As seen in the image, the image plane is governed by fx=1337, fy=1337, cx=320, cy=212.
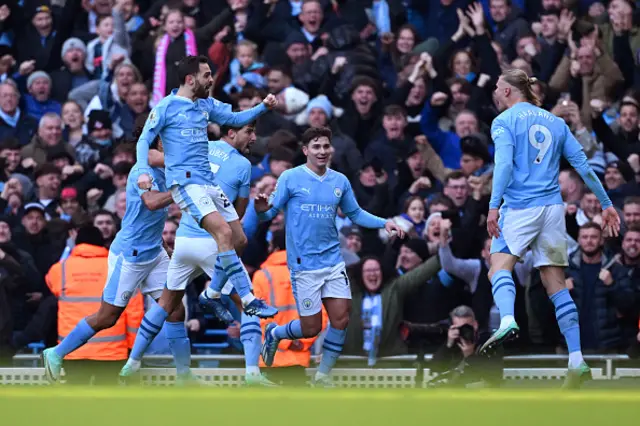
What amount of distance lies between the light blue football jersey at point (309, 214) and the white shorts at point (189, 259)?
1.93 feet

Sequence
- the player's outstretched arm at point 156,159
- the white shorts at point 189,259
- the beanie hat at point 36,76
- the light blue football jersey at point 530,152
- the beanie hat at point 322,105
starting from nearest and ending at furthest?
the light blue football jersey at point 530,152
the player's outstretched arm at point 156,159
the white shorts at point 189,259
the beanie hat at point 322,105
the beanie hat at point 36,76

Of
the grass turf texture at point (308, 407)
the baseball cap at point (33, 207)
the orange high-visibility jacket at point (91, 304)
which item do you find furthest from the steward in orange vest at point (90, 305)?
the grass turf texture at point (308, 407)

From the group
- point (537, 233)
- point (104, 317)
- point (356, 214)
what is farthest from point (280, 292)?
point (537, 233)

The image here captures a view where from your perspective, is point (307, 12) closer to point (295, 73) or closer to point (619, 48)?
point (295, 73)

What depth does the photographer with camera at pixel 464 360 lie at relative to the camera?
34.6 ft

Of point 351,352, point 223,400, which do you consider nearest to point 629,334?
point 351,352

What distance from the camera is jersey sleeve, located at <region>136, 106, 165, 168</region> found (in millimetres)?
9883

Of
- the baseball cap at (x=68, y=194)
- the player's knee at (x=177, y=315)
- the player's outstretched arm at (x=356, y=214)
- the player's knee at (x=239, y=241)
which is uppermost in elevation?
the baseball cap at (x=68, y=194)

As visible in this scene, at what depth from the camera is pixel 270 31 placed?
16.9 meters

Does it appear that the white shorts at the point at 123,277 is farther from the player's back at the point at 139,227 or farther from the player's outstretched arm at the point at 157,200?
the player's outstretched arm at the point at 157,200

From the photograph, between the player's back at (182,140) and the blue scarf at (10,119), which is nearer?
the player's back at (182,140)

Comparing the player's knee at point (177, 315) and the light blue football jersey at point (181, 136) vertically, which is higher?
the light blue football jersey at point (181, 136)

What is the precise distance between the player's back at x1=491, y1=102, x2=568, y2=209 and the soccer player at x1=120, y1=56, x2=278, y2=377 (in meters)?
1.85

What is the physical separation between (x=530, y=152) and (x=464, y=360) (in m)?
1.98
